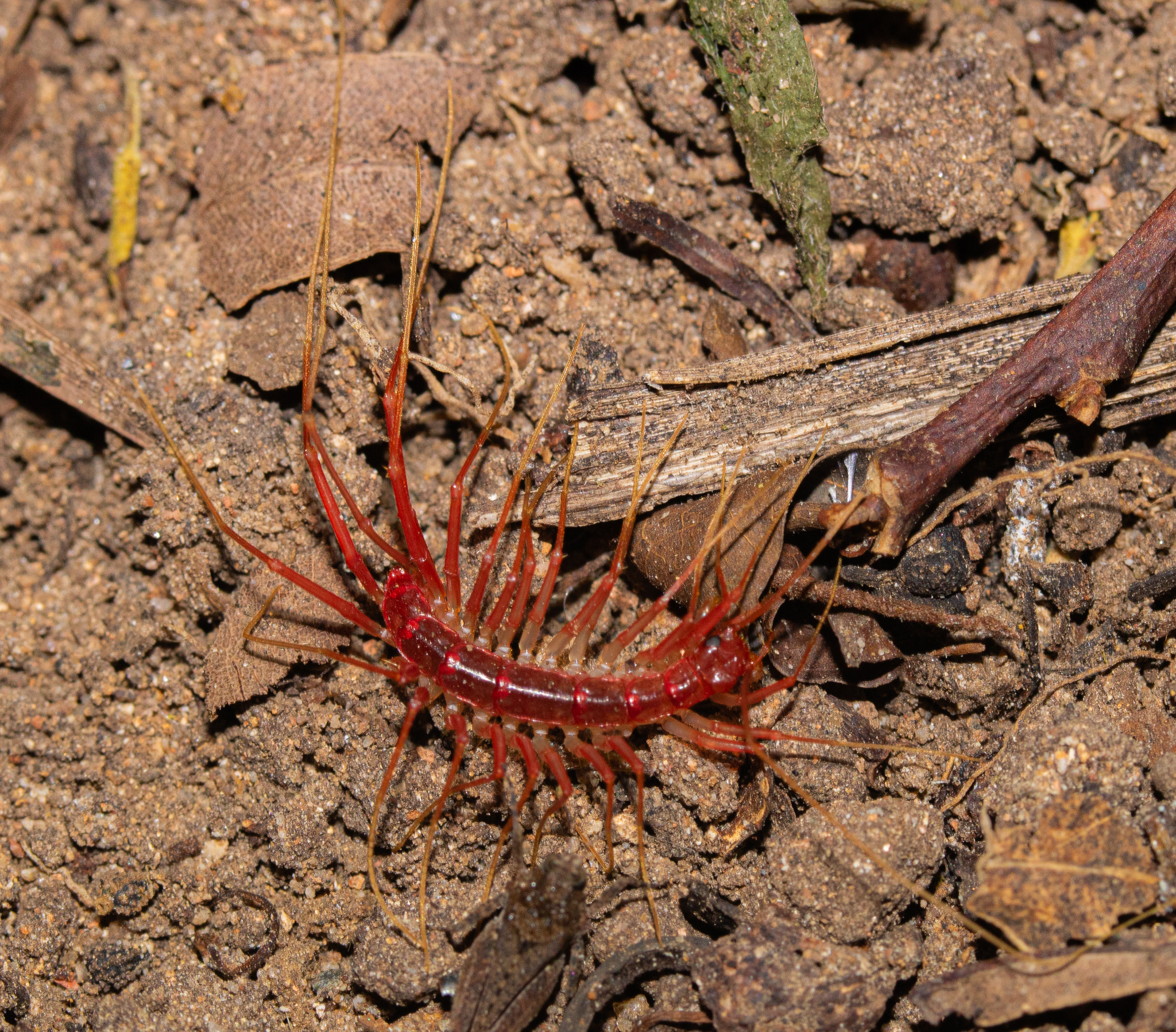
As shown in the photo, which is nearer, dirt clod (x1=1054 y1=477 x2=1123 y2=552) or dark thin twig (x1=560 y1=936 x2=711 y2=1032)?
dark thin twig (x1=560 y1=936 x2=711 y2=1032)

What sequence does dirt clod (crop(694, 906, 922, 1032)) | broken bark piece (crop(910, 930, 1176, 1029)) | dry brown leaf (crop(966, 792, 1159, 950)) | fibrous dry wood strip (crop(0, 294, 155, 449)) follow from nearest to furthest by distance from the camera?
broken bark piece (crop(910, 930, 1176, 1029))
dry brown leaf (crop(966, 792, 1159, 950))
dirt clod (crop(694, 906, 922, 1032))
fibrous dry wood strip (crop(0, 294, 155, 449))

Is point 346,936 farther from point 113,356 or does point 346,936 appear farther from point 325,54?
point 325,54

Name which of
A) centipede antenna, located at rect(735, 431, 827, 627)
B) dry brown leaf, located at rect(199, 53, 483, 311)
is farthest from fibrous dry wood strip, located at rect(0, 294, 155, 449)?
centipede antenna, located at rect(735, 431, 827, 627)

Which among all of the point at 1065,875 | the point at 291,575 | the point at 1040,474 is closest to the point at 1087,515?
the point at 1040,474

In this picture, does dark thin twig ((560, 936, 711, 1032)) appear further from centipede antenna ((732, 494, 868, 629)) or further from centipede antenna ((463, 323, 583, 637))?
centipede antenna ((463, 323, 583, 637))

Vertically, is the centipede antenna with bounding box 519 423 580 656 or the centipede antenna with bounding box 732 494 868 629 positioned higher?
the centipede antenna with bounding box 732 494 868 629

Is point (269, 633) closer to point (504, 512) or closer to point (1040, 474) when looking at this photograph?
point (504, 512)
